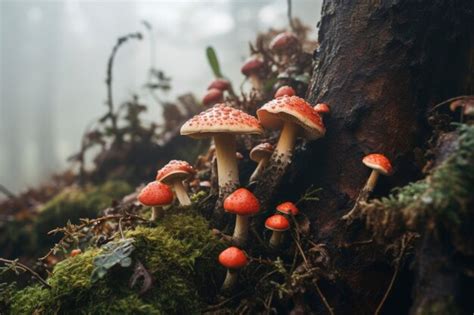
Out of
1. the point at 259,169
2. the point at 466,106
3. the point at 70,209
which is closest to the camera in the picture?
the point at 466,106

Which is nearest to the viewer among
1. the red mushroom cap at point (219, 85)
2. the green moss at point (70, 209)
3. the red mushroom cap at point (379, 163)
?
the red mushroom cap at point (379, 163)

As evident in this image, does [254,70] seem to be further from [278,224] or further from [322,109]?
[278,224]

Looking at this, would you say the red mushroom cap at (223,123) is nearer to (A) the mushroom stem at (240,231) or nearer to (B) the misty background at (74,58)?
(A) the mushroom stem at (240,231)

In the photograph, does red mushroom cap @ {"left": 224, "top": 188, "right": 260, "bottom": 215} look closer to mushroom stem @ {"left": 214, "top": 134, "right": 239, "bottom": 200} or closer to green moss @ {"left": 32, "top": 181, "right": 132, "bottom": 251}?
mushroom stem @ {"left": 214, "top": 134, "right": 239, "bottom": 200}

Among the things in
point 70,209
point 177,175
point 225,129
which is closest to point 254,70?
point 177,175

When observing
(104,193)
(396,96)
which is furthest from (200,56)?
(396,96)

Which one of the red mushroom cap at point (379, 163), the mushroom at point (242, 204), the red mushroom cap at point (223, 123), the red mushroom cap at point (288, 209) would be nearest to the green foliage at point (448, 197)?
the red mushroom cap at point (379, 163)

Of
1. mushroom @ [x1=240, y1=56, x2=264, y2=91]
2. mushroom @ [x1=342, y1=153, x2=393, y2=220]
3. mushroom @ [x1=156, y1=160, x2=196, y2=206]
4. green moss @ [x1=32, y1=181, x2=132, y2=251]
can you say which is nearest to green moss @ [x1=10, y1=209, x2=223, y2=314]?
mushroom @ [x1=156, y1=160, x2=196, y2=206]
